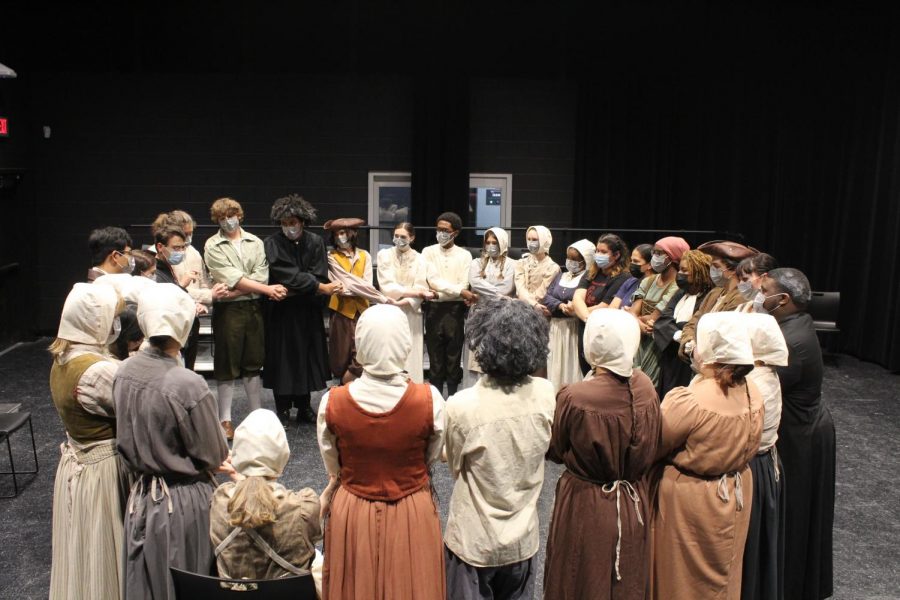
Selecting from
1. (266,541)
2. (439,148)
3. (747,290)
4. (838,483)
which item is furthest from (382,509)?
(439,148)

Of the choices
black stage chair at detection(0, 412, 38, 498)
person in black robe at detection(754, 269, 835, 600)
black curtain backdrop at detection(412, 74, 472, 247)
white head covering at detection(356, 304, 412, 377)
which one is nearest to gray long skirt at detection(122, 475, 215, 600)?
white head covering at detection(356, 304, 412, 377)

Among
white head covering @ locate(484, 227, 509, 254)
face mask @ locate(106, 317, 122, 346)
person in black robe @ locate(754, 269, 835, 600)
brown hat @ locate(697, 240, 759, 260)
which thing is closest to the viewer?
face mask @ locate(106, 317, 122, 346)

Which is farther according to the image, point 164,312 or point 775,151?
point 775,151

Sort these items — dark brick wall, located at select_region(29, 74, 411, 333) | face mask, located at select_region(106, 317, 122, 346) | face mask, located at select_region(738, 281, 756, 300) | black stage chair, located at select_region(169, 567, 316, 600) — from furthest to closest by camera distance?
dark brick wall, located at select_region(29, 74, 411, 333), face mask, located at select_region(738, 281, 756, 300), face mask, located at select_region(106, 317, 122, 346), black stage chair, located at select_region(169, 567, 316, 600)

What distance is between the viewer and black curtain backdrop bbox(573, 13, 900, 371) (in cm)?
713

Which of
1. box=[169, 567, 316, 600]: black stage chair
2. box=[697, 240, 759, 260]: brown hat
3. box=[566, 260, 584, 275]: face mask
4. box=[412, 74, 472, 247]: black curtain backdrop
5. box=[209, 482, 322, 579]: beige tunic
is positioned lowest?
box=[169, 567, 316, 600]: black stage chair

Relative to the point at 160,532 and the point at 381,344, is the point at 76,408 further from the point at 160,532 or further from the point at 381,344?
the point at 381,344

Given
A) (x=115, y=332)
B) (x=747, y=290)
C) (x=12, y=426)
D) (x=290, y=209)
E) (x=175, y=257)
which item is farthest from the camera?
(x=290, y=209)

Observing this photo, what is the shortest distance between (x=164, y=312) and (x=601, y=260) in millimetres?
2876

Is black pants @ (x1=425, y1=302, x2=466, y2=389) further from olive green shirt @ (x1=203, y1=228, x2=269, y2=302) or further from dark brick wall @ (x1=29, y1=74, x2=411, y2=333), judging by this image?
dark brick wall @ (x1=29, y1=74, x2=411, y2=333)

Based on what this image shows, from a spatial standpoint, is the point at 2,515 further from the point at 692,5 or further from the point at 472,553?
the point at 692,5

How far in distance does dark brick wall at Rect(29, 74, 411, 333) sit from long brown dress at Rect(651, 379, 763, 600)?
5.99 m

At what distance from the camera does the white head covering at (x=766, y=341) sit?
2795 mm

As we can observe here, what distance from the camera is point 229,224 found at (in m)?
4.78
